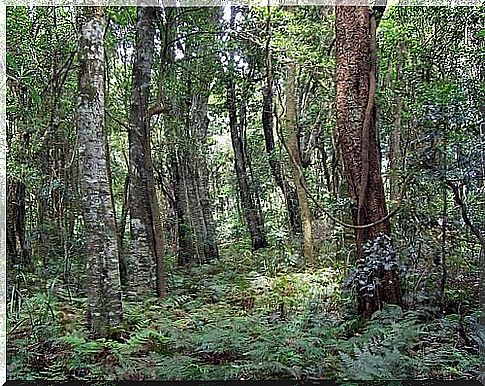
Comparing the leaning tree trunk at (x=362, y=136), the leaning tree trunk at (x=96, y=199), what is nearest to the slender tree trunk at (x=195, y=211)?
the leaning tree trunk at (x=96, y=199)

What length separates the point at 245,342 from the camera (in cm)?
284

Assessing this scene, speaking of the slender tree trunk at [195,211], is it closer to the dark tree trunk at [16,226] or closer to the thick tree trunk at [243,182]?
the thick tree trunk at [243,182]

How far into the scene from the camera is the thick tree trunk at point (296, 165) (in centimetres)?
361

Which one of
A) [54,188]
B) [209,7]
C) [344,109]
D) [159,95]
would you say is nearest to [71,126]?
[54,188]

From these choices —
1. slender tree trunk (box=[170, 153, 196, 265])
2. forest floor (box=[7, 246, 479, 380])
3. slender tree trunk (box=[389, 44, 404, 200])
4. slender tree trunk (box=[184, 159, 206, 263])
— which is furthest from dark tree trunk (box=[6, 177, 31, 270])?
slender tree trunk (box=[389, 44, 404, 200])

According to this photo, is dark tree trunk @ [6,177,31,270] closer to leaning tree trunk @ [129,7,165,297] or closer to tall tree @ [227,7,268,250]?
leaning tree trunk @ [129,7,165,297]

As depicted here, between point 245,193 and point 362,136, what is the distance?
1.18m

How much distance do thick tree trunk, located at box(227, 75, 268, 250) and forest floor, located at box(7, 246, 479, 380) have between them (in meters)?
0.58

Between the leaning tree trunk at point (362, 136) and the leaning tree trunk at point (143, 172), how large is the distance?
3.96ft

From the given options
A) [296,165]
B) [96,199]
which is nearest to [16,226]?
[96,199]

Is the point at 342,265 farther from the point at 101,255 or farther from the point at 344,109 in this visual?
the point at 101,255

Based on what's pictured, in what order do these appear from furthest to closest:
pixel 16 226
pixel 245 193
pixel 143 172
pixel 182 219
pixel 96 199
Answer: pixel 182 219 < pixel 245 193 < pixel 143 172 < pixel 16 226 < pixel 96 199

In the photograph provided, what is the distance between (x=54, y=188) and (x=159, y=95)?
2.92 ft

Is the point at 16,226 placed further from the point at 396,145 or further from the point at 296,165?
the point at 396,145
